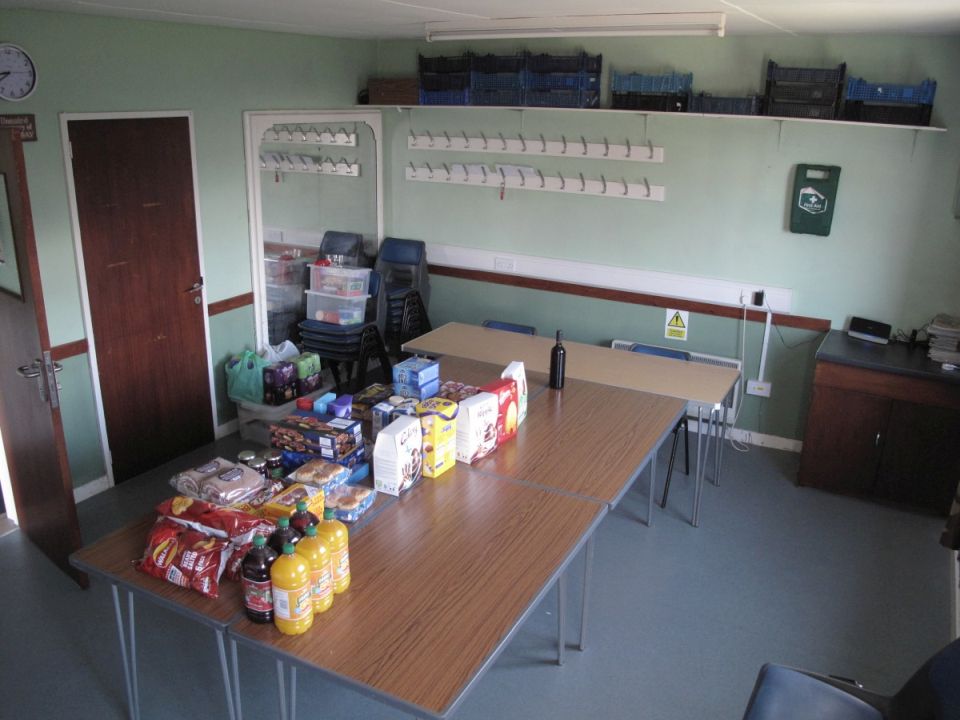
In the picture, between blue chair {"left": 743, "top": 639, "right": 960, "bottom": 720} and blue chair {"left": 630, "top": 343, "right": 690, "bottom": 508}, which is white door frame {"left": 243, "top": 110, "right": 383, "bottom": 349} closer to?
blue chair {"left": 630, "top": 343, "right": 690, "bottom": 508}

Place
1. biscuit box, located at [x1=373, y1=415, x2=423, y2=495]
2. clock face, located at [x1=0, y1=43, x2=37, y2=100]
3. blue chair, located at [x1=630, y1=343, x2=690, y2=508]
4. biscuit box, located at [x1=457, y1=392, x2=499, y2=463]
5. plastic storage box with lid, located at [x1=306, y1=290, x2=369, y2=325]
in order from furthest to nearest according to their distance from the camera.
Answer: plastic storage box with lid, located at [x1=306, y1=290, x2=369, y2=325] < blue chair, located at [x1=630, y1=343, x2=690, y2=508] < clock face, located at [x1=0, y1=43, x2=37, y2=100] < biscuit box, located at [x1=457, y1=392, x2=499, y2=463] < biscuit box, located at [x1=373, y1=415, x2=423, y2=495]

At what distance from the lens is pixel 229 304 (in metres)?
5.24

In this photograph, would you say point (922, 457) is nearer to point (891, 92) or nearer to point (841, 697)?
point (891, 92)

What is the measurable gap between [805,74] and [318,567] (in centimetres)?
410

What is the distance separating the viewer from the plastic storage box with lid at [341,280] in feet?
18.8

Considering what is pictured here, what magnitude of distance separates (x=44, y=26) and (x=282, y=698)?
3405mm

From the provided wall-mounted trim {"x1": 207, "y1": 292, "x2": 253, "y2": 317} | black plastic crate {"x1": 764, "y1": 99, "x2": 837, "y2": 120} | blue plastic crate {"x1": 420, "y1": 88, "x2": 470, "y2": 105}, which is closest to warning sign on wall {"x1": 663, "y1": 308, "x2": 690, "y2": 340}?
black plastic crate {"x1": 764, "y1": 99, "x2": 837, "y2": 120}

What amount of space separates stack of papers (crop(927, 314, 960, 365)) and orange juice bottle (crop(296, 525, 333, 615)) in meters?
3.83

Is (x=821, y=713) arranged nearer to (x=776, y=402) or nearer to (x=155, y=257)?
(x=776, y=402)

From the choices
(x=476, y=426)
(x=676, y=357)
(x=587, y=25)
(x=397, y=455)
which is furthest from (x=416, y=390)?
(x=676, y=357)

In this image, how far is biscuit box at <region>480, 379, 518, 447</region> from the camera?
333cm

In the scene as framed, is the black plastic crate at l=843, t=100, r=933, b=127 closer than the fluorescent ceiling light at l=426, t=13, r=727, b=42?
No

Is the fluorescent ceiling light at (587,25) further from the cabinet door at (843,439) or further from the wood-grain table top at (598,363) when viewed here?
the cabinet door at (843,439)

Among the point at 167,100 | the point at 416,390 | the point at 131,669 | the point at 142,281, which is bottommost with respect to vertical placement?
the point at 131,669
